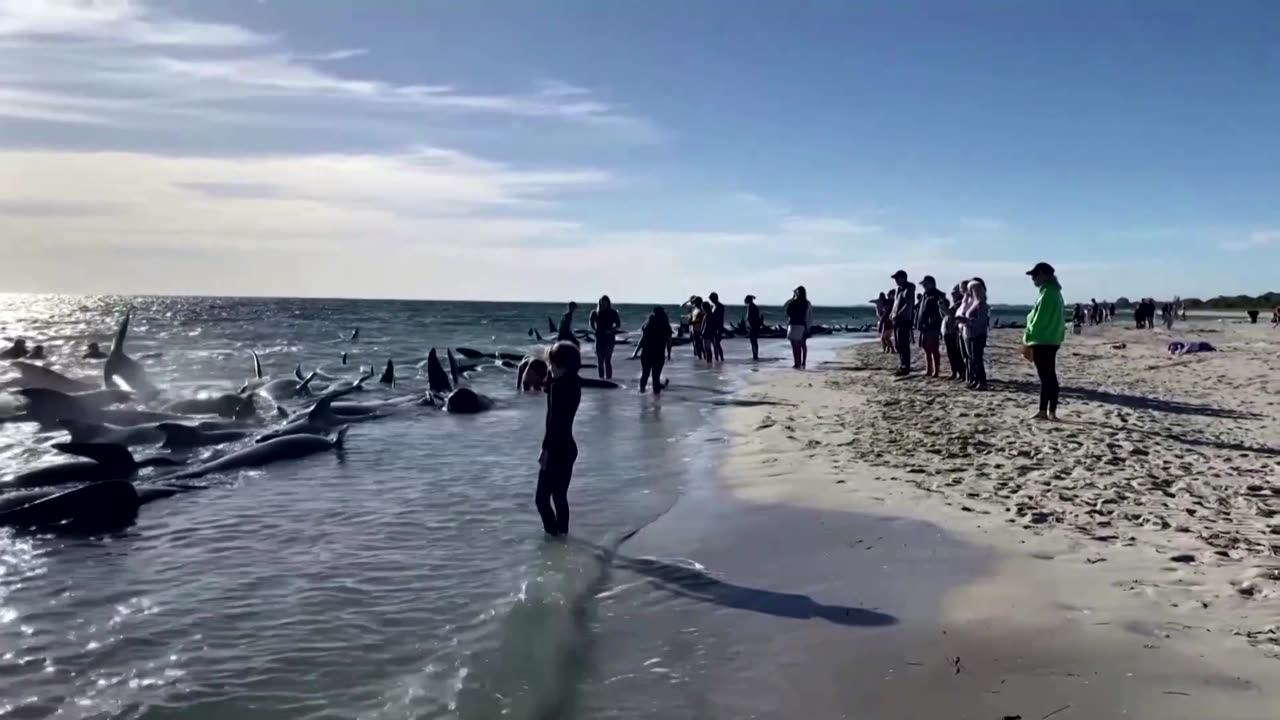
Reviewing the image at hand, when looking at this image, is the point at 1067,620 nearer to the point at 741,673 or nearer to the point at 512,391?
the point at 741,673

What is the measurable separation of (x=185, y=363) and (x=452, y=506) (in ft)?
88.7

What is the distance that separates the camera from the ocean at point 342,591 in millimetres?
4695

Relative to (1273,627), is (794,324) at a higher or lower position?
higher

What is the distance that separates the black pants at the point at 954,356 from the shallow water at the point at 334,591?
27.9 ft

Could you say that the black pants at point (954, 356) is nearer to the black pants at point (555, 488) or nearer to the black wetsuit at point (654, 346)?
the black wetsuit at point (654, 346)

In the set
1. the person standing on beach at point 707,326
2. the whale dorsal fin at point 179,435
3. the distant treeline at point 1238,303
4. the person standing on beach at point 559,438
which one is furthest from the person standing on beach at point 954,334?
the distant treeline at point 1238,303

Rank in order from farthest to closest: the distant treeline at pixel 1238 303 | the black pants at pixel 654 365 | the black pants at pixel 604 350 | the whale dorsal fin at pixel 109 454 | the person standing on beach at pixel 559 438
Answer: the distant treeline at pixel 1238 303 → the black pants at pixel 604 350 → the black pants at pixel 654 365 → the whale dorsal fin at pixel 109 454 → the person standing on beach at pixel 559 438

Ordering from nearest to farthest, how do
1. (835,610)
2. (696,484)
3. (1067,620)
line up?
(1067,620)
(835,610)
(696,484)

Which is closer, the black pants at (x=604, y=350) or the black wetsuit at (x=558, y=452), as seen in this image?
the black wetsuit at (x=558, y=452)

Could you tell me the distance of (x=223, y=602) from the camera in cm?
618

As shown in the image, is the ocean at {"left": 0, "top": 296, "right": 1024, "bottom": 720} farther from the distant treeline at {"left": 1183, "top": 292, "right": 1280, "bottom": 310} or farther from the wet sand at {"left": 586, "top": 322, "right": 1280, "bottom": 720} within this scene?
the distant treeline at {"left": 1183, "top": 292, "right": 1280, "bottom": 310}

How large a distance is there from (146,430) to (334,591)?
9591 mm

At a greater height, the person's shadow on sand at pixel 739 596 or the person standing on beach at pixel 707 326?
the person standing on beach at pixel 707 326

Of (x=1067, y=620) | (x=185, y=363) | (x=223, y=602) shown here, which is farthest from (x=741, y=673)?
(x=185, y=363)
